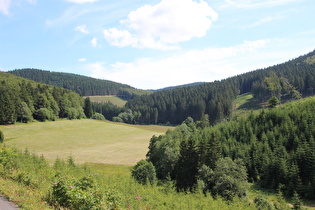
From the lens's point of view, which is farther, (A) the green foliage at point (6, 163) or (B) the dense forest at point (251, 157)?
(B) the dense forest at point (251, 157)

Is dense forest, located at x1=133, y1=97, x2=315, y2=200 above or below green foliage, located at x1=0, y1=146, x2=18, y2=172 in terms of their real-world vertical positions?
below

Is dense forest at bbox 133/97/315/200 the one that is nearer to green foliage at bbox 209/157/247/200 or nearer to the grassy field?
green foliage at bbox 209/157/247/200

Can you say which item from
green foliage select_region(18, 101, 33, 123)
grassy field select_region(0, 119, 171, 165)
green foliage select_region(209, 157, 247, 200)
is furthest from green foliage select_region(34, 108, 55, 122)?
green foliage select_region(209, 157, 247, 200)

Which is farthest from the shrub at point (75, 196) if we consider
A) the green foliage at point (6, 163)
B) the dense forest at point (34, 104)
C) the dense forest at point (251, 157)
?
the dense forest at point (34, 104)

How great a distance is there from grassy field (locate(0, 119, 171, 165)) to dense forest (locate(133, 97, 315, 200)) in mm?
14889

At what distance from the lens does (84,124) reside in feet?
425

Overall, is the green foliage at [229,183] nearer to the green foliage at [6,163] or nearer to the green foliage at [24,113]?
the green foliage at [6,163]

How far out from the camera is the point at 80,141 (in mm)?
96688

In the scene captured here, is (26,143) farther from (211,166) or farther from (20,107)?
(211,166)

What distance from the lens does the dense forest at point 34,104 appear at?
9844 cm

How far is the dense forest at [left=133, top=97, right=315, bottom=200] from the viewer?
46656mm

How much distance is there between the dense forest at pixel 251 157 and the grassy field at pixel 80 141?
14889 millimetres

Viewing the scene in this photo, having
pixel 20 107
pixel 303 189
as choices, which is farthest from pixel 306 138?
pixel 20 107

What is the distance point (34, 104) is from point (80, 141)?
4319cm
